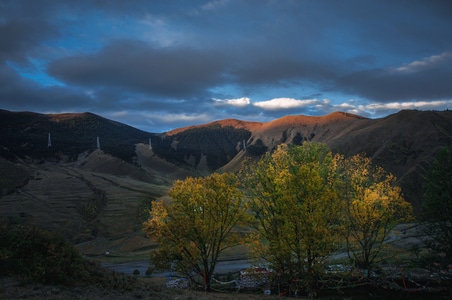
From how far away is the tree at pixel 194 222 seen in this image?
35156 mm

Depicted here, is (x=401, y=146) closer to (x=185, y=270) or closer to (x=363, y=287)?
(x=363, y=287)

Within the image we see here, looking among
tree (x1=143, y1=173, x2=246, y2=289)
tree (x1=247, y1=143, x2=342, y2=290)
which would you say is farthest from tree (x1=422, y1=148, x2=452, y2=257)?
tree (x1=143, y1=173, x2=246, y2=289)

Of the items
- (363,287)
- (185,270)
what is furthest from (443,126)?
(185,270)

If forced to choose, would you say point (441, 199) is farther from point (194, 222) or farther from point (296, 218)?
point (194, 222)

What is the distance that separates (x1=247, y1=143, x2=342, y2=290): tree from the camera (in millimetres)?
30094

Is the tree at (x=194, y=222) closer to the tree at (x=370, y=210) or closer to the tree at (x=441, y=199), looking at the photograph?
the tree at (x=370, y=210)

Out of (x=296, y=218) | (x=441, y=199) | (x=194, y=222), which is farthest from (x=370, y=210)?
(x=194, y=222)

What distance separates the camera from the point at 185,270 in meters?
35.1

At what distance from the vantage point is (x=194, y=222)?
35.1 metres

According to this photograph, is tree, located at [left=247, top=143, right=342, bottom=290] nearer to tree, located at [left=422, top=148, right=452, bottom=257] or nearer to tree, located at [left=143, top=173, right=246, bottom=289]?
tree, located at [left=143, top=173, right=246, bottom=289]

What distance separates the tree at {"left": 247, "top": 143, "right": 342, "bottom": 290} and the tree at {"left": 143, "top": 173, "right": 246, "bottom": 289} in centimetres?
314

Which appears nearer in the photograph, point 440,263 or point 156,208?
point 156,208

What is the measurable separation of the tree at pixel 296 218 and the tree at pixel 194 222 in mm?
3143

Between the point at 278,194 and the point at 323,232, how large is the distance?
5766 mm
